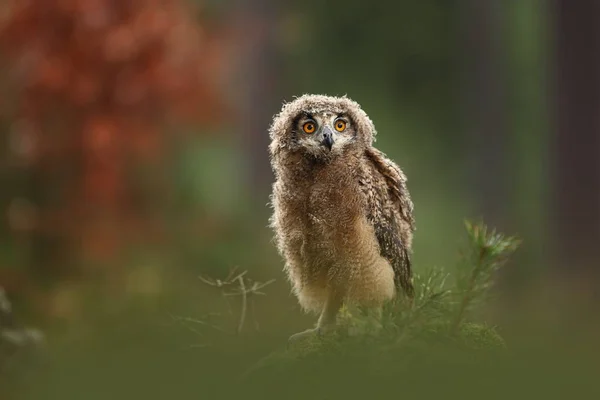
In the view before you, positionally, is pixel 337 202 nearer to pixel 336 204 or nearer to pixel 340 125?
pixel 336 204

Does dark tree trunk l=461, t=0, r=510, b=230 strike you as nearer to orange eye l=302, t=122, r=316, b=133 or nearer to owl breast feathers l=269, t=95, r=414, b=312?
owl breast feathers l=269, t=95, r=414, b=312

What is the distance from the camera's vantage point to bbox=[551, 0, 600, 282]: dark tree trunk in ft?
36.8

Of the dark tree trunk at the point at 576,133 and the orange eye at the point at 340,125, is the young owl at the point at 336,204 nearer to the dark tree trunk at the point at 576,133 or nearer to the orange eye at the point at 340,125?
the orange eye at the point at 340,125

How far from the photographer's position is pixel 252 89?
1494 centimetres

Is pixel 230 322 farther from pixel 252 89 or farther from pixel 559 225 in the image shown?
pixel 252 89

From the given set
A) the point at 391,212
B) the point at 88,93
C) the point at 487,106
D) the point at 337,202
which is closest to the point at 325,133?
the point at 337,202

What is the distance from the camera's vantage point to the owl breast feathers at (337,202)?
303 centimetres

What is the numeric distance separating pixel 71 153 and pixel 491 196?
275 inches

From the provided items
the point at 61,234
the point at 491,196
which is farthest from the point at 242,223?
the point at 491,196

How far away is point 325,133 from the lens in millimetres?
2965

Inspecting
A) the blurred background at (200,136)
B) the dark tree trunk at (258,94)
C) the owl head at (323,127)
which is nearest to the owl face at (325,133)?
the owl head at (323,127)

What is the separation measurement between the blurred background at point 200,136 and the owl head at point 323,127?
10.7ft

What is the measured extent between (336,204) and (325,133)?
27cm

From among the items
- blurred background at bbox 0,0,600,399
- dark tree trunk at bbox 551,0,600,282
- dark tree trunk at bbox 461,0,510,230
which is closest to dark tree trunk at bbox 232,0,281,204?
blurred background at bbox 0,0,600,399
